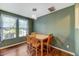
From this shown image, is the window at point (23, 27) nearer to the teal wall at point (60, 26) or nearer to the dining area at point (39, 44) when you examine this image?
the teal wall at point (60, 26)

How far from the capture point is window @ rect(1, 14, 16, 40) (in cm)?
418

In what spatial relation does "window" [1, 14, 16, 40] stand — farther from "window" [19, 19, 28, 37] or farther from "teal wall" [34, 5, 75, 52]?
"teal wall" [34, 5, 75, 52]

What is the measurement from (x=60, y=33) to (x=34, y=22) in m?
1.39

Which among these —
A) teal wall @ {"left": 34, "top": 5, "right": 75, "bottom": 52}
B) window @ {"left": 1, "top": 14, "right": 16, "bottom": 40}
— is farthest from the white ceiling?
window @ {"left": 1, "top": 14, "right": 16, "bottom": 40}

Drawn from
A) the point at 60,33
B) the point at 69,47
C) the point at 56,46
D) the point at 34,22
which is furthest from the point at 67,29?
the point at 34,22

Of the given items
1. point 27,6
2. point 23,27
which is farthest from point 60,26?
point 23,27

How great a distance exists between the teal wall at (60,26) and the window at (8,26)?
3.42 feet

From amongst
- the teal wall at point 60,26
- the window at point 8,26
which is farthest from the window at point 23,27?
the teal wall at point 60,26

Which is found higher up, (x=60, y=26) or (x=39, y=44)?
(x=60, y=26)

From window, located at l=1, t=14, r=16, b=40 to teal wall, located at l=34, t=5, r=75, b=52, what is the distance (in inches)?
41.0

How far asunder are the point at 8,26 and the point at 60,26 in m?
2.31

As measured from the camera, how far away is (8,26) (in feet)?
14.3

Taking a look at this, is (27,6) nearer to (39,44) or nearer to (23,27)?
(23,27)

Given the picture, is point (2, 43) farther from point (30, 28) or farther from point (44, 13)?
point (44, 13)
